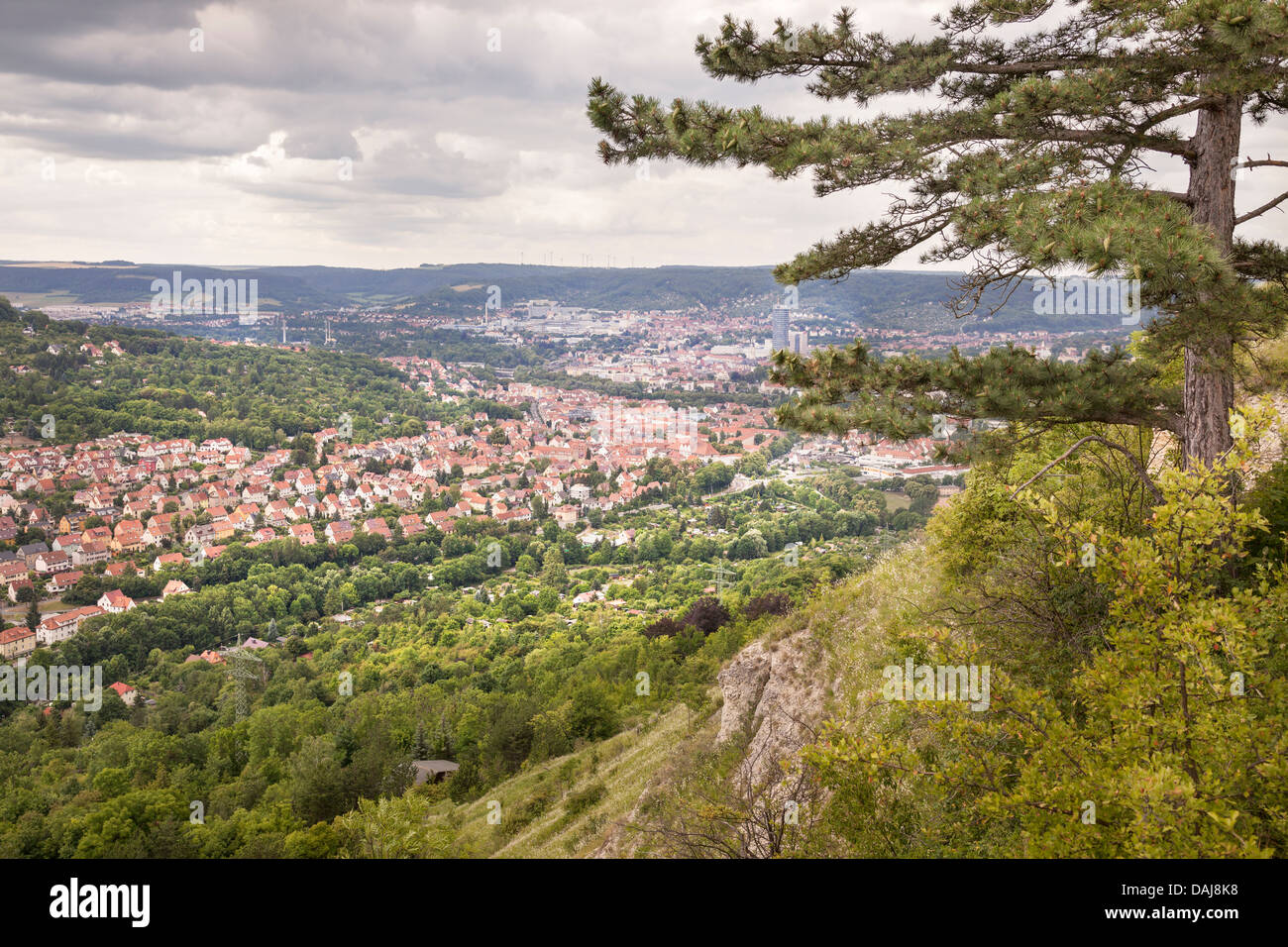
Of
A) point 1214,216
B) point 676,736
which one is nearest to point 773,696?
point 676,736

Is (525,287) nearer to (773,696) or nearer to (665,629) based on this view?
(665,629)

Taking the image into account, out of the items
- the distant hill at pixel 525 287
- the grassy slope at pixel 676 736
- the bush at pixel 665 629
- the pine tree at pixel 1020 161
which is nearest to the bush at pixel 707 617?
the bush at pixel 665 629

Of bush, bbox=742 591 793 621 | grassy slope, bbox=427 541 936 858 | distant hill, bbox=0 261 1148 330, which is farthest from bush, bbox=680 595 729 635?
distant hill, bbox=0 261 1148 330

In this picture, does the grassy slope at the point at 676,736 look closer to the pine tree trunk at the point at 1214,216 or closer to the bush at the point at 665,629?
the pine tree trunk at the point at 1214,216

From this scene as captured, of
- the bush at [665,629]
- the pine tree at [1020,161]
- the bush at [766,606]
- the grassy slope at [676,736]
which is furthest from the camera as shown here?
the bush at [665,629]

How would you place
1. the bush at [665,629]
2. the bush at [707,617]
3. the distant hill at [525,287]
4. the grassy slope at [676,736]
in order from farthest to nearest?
the distant hill at [525,287]
the bush at [665,629]
the bush at [707,617]
the grassy slope at [676,736]

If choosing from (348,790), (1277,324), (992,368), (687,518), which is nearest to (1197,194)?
(1277,324)

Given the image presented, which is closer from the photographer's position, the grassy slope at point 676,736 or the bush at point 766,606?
the grassy slope at point 676,736

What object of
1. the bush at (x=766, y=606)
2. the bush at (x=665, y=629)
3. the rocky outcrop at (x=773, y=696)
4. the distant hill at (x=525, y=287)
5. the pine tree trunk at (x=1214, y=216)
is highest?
the distant hill at (x=525, y=287)
